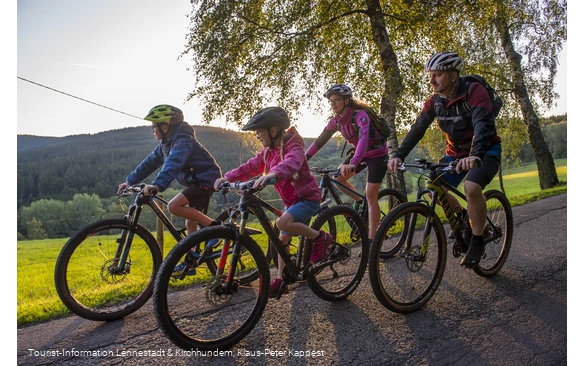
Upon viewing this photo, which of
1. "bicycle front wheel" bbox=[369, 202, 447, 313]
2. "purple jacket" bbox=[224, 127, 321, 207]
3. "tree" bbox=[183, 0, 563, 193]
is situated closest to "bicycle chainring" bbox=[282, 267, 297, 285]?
"purple jacket" bbox=[224, 127, 321, 207]

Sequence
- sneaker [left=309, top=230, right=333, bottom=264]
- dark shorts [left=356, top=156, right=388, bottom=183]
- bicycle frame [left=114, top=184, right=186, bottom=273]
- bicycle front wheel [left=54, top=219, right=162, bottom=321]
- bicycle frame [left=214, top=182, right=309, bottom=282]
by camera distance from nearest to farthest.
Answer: bicycle frame [left=214, top=182, right=309, bottom=282] < bicycle front wheel [left=54, top=219, right=162, bottom=321] < sneaker [left=309, top=230, right=333, bottom=264] < bicycle frame [left=114, top=184, right=186, bottom=273] < dark shorts [left=356, top=156, right=388, bottom=183]

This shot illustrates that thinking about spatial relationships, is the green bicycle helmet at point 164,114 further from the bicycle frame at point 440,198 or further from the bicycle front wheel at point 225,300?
the bicycle frame at point 440,198

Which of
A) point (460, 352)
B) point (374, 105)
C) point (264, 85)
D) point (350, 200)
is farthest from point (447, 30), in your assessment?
point (460, 352)

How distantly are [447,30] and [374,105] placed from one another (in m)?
2.86

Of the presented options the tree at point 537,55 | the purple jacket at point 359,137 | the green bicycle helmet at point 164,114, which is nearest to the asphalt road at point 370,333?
the purple jacket at point 359,137

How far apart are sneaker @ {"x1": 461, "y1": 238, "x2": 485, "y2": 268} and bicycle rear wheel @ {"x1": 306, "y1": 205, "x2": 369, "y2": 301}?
1024 mm

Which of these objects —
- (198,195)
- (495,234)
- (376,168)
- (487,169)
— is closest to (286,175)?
(198,195)

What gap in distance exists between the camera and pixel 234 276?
11.2 feet

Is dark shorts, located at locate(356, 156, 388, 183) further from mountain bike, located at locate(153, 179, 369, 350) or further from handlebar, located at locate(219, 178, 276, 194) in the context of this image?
handlebar, located at locate(219, 178, 276, 194)

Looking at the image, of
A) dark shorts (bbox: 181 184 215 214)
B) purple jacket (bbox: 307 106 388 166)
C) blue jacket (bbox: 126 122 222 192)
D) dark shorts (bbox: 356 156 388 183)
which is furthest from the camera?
dark shorts (bbox: 356 156 388 183)

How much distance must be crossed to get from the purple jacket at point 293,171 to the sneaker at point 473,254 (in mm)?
1704

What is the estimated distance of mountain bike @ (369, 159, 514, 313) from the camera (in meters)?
3.73

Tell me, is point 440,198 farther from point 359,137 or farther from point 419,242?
point 359,137

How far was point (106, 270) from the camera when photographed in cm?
425
